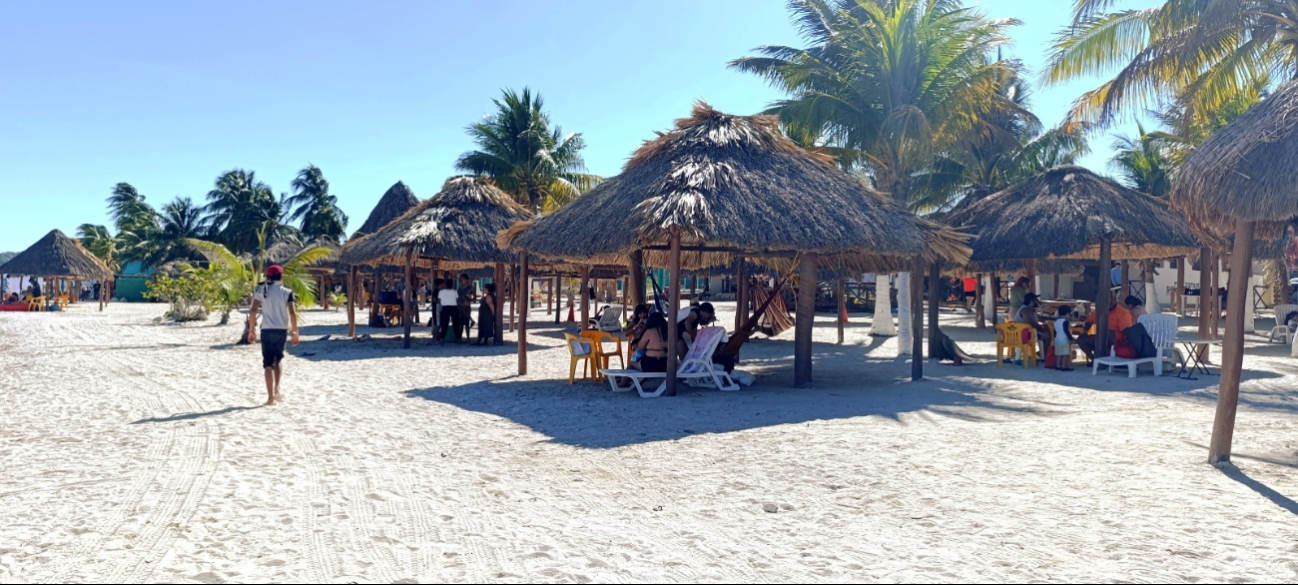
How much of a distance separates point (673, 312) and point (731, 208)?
Answer: 1.37 meters

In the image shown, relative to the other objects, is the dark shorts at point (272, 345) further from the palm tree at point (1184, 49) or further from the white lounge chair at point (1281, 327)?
the white lounge chair at point (1281, 327)

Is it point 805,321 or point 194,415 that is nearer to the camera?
point 194,415

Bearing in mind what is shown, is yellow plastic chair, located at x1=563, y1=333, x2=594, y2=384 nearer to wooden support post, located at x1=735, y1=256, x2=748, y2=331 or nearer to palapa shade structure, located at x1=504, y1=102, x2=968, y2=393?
palapa shade structure, located at x1=504, y1=102, x2=968, y2=393

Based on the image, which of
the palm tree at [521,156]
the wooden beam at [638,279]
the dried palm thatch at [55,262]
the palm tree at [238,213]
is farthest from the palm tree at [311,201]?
the wooden beam at [638,279]

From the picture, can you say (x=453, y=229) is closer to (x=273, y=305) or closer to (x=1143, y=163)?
(x=273, y=305)

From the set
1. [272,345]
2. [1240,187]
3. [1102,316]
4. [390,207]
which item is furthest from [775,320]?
[390,207]

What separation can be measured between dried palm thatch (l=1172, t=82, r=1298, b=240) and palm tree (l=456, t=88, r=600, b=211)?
2032 cm

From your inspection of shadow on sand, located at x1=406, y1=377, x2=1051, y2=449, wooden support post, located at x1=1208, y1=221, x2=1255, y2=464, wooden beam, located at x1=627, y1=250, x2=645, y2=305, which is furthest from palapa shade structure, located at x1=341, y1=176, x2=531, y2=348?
wooden support post, located at x1=1208, y1=221, x2=1255, y2=464

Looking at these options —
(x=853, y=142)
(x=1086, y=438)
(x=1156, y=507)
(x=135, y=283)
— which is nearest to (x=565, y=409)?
(x=1086, y=438)

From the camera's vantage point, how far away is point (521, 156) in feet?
82.9

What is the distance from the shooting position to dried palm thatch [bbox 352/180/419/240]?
85.4ft

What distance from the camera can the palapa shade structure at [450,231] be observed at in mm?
15656

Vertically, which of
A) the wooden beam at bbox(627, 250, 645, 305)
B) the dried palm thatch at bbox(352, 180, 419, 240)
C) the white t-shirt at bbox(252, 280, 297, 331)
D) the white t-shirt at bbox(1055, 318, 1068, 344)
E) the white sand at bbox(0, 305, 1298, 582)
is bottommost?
the white sand at bbox(0, 305, 1298, 582)

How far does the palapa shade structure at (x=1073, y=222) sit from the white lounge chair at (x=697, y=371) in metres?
6.10
